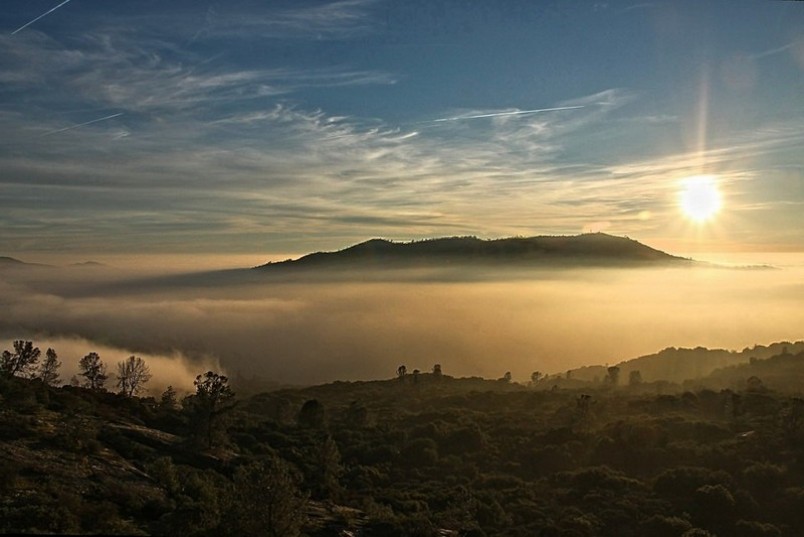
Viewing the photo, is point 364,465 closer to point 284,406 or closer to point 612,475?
point 612,475

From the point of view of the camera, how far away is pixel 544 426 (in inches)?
2156

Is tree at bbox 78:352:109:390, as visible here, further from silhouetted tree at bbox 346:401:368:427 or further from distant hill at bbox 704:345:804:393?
distant hill at bbox 704:345:804:393

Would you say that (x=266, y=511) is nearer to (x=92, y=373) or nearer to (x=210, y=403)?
(x=210, y=403)

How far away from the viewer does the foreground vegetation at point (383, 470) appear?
1683 cm

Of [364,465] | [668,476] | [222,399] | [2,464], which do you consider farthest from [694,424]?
[2,464]

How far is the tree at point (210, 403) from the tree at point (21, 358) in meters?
16.3

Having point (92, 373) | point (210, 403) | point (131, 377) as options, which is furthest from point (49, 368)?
point (210, 403)

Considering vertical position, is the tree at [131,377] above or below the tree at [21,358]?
below

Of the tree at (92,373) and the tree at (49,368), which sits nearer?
the tree at (49,368)

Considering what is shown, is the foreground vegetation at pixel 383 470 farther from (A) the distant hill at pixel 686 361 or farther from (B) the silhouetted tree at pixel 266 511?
(A) the distant hill at pixel 686 361

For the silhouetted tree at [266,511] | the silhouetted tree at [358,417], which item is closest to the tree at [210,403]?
the silhouetted tree at [266,511]

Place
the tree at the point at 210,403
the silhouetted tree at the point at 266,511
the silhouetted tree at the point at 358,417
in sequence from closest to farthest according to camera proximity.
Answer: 1. the silhouetted tree at the point at 266,511
2. the tree at the point at 210,403
3. the silhouetted tree at the point at 358,417

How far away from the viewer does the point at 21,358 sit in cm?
4125

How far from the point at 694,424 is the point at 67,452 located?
47278mm
